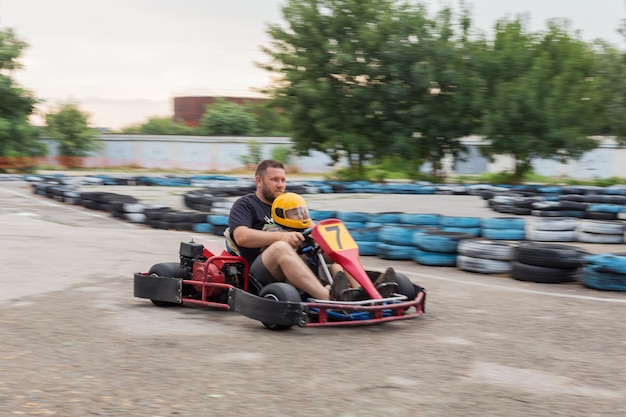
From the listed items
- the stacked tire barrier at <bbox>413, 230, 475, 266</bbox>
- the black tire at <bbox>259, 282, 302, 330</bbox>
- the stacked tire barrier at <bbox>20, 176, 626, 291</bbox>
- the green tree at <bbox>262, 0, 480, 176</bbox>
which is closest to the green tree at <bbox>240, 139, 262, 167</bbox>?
the green tree at <bbox>262, 0, 480, 176</bbox>

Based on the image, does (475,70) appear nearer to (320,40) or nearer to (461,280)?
(320,40)

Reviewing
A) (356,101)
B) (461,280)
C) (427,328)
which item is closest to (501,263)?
(461,280)

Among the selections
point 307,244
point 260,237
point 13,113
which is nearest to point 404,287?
point 307,244

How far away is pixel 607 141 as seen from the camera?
124 feet

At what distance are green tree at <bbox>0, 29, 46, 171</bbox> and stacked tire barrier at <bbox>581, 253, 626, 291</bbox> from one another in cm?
3062

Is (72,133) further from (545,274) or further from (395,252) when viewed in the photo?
(545,274)

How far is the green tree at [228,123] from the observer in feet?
173

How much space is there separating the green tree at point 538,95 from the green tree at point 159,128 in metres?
33.9

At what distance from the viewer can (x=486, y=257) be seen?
7566mm

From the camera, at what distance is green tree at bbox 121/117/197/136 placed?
60062 mm

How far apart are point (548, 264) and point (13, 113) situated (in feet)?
105

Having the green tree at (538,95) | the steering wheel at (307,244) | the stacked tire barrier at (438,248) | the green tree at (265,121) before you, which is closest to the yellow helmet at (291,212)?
the steering wheel at (307,244)

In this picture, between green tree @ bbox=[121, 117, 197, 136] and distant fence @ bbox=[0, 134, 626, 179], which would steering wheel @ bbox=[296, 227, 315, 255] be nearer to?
distant fence @ bbox=[0, 134, 626, 179]

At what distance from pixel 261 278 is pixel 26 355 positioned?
158 centimetres
